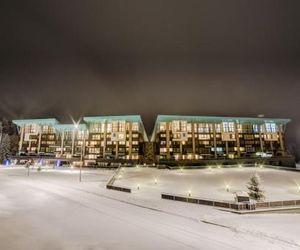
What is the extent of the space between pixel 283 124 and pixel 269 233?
11064 centimetres

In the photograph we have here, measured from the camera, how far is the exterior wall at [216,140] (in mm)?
97812

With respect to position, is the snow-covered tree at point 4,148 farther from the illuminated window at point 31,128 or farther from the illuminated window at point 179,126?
the illuminated window at point 179,126

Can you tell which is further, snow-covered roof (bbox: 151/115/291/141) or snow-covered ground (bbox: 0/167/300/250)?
snow-covered roof (bbox: 151/115/291/141)

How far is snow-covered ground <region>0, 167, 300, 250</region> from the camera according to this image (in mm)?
9805

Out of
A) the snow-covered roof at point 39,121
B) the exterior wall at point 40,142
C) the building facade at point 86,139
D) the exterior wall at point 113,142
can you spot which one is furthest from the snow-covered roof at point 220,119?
the exterior wall at point 40,142

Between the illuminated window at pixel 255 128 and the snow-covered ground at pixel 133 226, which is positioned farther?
the illuminated window at pixel 255 128

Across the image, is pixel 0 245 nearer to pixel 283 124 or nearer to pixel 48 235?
pixel 48 235

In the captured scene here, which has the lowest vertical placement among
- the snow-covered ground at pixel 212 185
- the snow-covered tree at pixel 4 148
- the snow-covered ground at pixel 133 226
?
the snow-covered ground at pixel 133 226

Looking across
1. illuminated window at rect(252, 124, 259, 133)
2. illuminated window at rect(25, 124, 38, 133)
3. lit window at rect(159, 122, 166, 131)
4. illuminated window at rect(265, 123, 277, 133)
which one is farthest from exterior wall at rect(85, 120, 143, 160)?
illuminated window at rect(265, 123, 277, 133)

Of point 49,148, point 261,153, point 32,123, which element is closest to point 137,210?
point 261,153

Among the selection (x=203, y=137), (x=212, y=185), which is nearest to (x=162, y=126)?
(x=203, y=137)

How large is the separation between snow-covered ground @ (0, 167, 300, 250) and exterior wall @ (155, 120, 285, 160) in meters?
80.6

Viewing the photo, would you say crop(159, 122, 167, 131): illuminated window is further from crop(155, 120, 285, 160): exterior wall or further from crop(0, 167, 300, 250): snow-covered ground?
crop(0, 167, 300, 250): snow-covered ground

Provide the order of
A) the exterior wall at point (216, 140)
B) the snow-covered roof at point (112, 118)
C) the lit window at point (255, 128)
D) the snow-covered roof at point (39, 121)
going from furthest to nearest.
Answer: the snow-covered roof at point (39, 121) < the lit window at point (255, 128) < the snow-covered roof at point (112, 118) < the exterior wall at point (216, 140)
